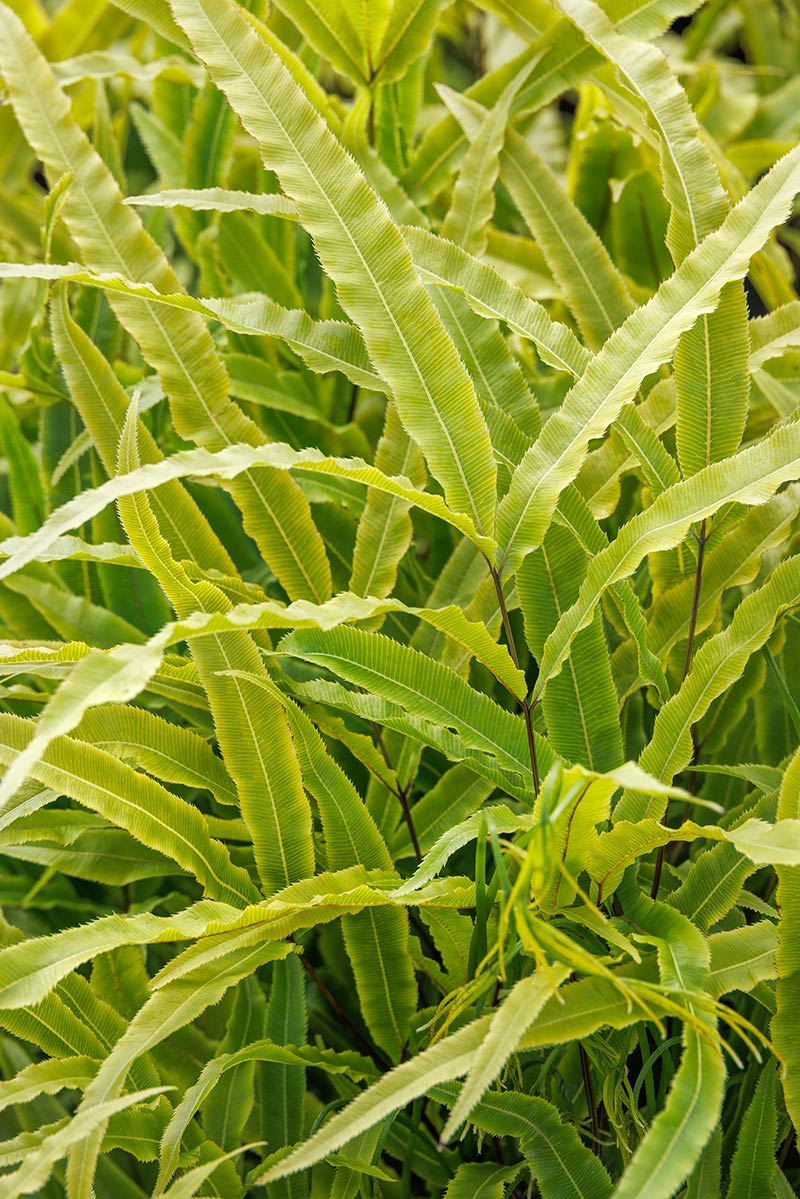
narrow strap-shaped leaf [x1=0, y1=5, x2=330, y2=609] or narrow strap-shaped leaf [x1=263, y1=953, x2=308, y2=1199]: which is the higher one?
narrow strap-shaped leaf [x1=0, y1=5, x2=330, y2=609]

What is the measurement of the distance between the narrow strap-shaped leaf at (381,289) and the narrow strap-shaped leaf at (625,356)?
0.05ft

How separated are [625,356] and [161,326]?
212 mm

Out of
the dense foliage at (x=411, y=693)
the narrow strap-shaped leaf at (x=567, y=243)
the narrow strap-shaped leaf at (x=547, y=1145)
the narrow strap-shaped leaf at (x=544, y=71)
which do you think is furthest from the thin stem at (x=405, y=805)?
the narrow strap-shaped leaf at (x=544, y=71)

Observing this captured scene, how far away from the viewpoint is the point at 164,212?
71 cm

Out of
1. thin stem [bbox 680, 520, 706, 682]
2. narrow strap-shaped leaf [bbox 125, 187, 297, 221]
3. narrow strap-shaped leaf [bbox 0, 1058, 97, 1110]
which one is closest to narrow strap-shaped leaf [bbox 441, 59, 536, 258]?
narrow strap-shaped leaf [bbox 125, 187, 297, 221]

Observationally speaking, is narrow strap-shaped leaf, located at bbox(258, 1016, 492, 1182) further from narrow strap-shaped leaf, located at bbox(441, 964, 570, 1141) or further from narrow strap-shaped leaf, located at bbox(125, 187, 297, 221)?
narrow strap-shaped leaf, located at bbox(125, 187, 297, 221)

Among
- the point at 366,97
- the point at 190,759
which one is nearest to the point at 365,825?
the point at 190,759

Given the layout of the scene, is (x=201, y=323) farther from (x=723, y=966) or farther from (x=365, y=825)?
(x=723, y=966)

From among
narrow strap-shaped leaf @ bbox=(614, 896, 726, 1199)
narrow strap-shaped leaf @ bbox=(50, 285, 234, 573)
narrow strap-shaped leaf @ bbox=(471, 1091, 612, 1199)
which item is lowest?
narrow strap-shaped leaf @ bbox=(471, 1091, 612, 1199)

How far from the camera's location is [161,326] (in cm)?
47

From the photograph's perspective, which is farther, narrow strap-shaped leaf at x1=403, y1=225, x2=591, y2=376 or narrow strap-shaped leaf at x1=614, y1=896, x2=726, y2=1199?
narrow strap-shaped leaf at x1=403, y1=225, x2=591, y2=376

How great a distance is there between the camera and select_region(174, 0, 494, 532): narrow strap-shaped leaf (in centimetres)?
39

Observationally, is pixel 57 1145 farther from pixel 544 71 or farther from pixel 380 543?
pixel 544 71

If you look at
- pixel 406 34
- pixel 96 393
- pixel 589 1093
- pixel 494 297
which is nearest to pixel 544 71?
pixel 406 34
